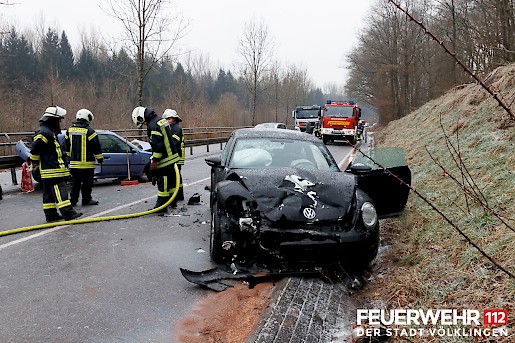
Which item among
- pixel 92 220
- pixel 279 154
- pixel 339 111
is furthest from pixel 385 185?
pixel 339 111

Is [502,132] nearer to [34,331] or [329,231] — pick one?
[329,231]

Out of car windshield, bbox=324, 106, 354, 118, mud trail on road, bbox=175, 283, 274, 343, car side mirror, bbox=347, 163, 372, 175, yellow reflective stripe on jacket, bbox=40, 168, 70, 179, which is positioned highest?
car windshield, bbox=324, 106, 354, 118

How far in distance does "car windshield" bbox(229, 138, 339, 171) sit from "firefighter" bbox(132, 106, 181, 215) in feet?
6.61

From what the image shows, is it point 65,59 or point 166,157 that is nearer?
point 166,157

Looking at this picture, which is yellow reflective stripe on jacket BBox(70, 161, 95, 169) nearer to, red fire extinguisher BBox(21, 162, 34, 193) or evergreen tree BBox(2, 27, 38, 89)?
red fire extinguisher BBox(21, 162, 34, 193)

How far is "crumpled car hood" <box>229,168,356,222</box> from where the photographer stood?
4.11m

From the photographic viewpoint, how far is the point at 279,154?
18.4 feet

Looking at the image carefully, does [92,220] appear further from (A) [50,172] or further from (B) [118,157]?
(B) [118,157]

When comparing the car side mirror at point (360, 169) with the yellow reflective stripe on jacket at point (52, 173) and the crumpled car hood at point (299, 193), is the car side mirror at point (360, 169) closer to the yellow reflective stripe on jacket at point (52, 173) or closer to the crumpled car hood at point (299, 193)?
the crumpled car hood at point (299, 193)

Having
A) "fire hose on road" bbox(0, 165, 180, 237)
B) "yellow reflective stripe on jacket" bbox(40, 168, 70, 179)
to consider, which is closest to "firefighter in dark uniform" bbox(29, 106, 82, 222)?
"yellow reflective stripe on jacket" bbox(40, 168, 70, 179)

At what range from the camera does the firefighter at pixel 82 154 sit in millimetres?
8062

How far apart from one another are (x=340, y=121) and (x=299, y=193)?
2106 cm

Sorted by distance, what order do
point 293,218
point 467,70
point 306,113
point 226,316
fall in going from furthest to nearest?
point 306,113 → point 293,218 → point 226,316 → point 467,70

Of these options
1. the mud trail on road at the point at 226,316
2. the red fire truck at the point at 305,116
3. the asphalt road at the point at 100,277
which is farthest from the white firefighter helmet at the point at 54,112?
the red fire truck at the point at 305,116
